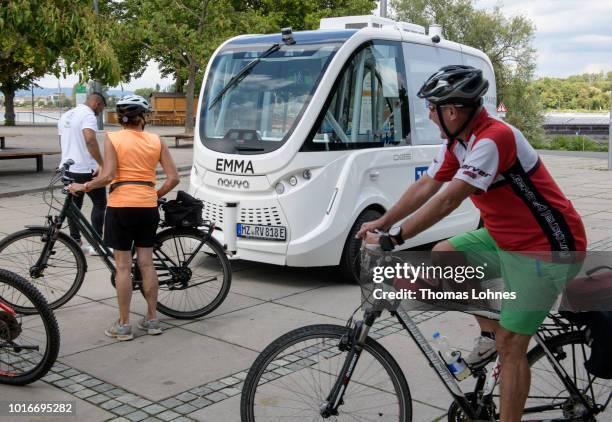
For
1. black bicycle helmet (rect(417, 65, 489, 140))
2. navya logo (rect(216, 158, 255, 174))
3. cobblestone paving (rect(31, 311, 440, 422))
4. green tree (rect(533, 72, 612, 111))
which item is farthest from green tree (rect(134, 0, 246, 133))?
green tree (rect(533, 72, 612, 111))

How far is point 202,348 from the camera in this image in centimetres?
523

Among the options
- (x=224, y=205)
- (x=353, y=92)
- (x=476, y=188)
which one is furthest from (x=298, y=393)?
(x=353, y=92)

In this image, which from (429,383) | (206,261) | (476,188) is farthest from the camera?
(206,261)

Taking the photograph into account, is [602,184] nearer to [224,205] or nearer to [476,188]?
[224,205]

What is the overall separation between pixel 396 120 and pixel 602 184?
435 inches

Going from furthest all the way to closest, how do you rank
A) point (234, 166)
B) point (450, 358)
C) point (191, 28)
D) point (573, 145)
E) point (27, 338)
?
point (573, 145)
point (191, 28)
point (234, 166)
point (27, 338)
point (450, 358)

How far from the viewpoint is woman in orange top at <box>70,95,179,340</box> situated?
527cm

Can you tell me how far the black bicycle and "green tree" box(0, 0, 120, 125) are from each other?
24.4 feet

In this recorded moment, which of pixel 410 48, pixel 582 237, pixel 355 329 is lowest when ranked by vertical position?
pixel 355 329

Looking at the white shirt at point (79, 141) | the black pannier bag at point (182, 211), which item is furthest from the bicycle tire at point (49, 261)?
the white shirt at point (79, 141)

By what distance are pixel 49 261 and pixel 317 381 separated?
3.40m

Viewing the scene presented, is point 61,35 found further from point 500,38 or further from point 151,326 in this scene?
point 500,38

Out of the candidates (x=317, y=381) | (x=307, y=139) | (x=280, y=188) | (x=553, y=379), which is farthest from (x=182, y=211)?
(x=553, y=379)

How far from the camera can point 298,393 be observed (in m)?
3.26
